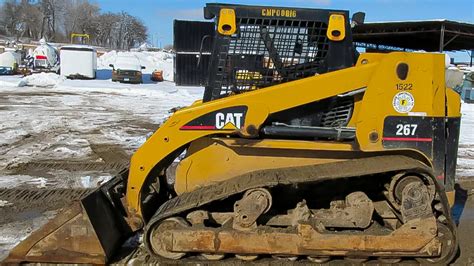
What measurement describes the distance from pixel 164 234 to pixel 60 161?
17.2 feet

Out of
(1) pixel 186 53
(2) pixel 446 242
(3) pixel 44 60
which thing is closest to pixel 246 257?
(2) pixel 446 242

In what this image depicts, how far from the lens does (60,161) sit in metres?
8.53

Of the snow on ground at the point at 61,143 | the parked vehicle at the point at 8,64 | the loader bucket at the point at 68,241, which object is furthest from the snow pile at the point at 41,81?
the loader bucket at the point at 68,241

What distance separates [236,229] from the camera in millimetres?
3934

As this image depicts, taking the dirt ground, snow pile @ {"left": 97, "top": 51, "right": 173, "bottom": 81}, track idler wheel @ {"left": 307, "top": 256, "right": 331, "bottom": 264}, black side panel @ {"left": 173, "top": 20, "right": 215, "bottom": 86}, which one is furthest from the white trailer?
track idler wheel @ {"left": 307, "top": 256, "right": 331, "bottom": 264}

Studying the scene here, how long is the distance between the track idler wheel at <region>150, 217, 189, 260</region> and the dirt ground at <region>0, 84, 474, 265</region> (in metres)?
0.73

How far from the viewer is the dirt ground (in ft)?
18.2

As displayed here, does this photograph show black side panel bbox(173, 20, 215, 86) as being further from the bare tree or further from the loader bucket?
the bare tree

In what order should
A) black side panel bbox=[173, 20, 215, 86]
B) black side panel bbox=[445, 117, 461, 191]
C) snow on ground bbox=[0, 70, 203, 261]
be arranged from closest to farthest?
black side panel bbox=[445, 117, 461, 191] < snow on ground bbox=[0, 70, 203, 261] < black side panel bbox=[173, 20, 215, 86]

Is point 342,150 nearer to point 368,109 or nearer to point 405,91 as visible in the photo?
point 368,109

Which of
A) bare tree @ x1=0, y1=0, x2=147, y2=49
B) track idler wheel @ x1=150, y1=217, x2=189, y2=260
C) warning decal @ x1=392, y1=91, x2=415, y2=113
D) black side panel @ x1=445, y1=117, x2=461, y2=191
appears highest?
bare tree @ x1=0, y1=0, x2=147, y2=49

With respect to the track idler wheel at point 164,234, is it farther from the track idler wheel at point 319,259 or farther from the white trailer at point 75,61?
the white trailer at point 75,61

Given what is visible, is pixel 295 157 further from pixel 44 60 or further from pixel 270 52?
pixel 44 60

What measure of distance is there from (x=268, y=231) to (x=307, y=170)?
0.60 meters
